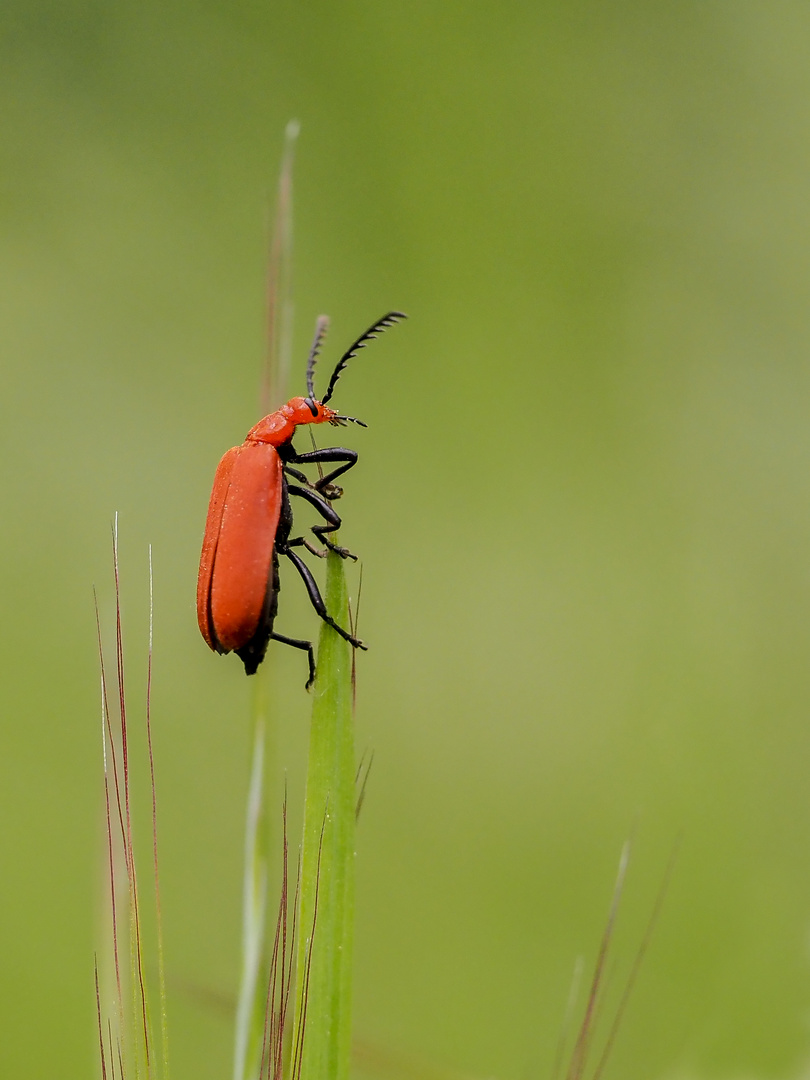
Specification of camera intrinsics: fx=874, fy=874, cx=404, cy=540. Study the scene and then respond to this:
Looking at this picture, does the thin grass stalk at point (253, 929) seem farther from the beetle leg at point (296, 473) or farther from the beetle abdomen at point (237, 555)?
the beetle leg at point (296, 473)

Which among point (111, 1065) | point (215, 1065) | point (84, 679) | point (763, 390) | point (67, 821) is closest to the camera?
point (111, 1065)

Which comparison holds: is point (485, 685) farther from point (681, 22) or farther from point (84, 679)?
point (681, 22)

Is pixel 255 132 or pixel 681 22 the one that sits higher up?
pixel 681 22

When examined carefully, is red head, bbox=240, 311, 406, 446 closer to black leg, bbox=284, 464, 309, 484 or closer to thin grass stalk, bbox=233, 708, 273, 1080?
black leg, bbox=284, 464, 309, 484

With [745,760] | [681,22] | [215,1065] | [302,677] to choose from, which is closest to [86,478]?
[302,677]

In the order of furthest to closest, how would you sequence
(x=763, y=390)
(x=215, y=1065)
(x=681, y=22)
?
(x=681, y=22), (x=763, y=390), (x=215, y=1065)

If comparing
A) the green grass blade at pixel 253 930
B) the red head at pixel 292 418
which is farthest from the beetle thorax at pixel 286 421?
the green grass blade at pixel 253 930
